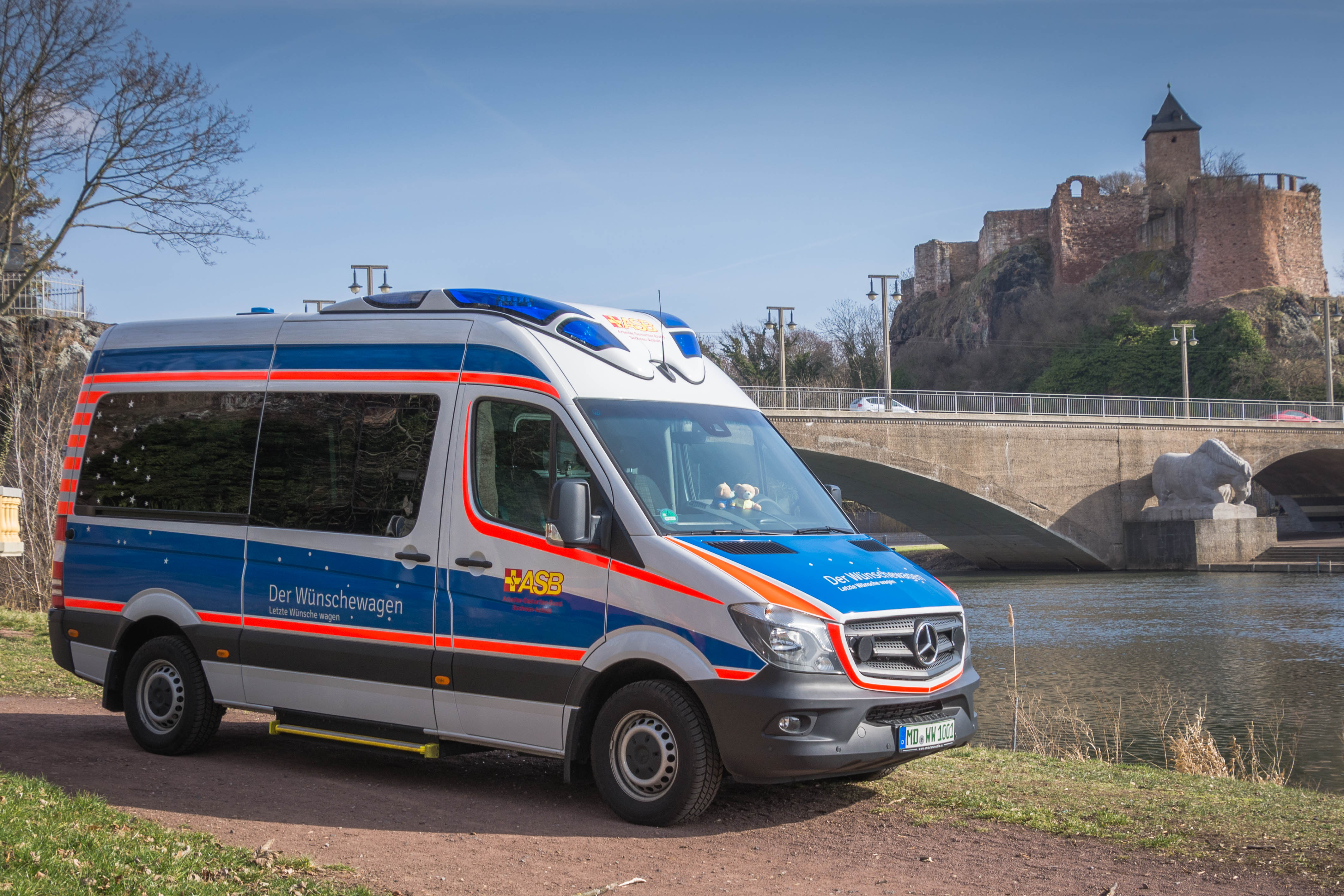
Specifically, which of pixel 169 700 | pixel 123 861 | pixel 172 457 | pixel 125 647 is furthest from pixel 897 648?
pixel 125 647

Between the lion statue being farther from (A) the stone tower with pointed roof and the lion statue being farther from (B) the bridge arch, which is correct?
(A) the stone tower with pointed roof

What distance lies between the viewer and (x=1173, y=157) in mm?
93750

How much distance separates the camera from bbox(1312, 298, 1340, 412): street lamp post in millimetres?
66062

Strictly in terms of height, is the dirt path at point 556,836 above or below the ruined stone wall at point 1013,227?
below

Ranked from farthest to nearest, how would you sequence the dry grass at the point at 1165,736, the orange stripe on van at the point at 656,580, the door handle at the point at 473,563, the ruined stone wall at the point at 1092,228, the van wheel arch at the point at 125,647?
the ruined stone wall at the point at 1092,228 → the dry grass at the point at 1165,736 → the van wheel arch at the point at 125,647 → the door handle at the point at 473,563 → the orange stripe on van at the point at 656,580

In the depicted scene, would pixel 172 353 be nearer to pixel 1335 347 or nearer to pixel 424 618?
pixel 424 618

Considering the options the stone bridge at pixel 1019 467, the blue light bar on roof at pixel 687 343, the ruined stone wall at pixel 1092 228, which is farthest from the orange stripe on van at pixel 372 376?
the ruined stone wall at pixel 1092 228

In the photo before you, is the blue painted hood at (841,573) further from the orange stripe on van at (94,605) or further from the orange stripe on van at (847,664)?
the orange stripe on van at (94,605)

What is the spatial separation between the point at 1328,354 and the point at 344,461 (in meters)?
71.8

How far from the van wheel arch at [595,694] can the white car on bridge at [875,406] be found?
142ft

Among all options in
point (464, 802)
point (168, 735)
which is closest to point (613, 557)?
point (464, 802)

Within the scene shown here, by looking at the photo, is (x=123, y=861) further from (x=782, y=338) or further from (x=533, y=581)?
(x=782, y=338)

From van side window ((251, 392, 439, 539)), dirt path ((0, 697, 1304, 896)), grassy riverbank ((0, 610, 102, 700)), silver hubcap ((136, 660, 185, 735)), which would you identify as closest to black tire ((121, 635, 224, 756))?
silver hubcap ((136, 660, 185, 735))

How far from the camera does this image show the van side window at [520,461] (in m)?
6.66
